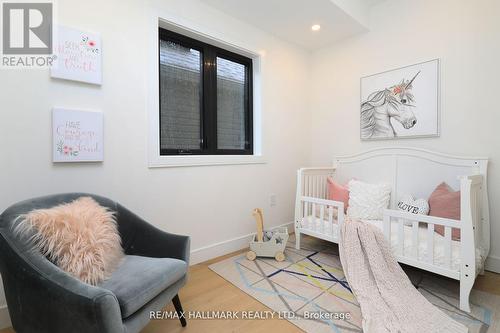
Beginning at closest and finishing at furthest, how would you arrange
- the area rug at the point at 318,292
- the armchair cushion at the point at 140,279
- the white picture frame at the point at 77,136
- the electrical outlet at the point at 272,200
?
1. the armchair cushion at the point at 140,279
2. the area rug at the point at 318,292
3. the white picture frame at the point at 77,136
4. the electrical outlet at the point at 272,200

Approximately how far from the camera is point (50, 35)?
153 cm

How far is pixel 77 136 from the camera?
1.61 metres

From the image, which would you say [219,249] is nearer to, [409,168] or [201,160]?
[201,160]

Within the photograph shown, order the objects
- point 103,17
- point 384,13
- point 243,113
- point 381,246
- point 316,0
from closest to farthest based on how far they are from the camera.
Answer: point 103,17, point 381,246, point 316,0, point 384,13, point 243,113

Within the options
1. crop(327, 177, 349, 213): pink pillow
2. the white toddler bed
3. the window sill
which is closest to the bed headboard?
the white toddler bed

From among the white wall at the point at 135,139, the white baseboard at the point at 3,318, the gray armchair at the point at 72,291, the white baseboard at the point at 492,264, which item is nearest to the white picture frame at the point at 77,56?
the white wall at the point at 135,139

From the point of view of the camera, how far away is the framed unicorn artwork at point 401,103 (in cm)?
230

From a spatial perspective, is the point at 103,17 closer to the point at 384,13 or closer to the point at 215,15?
the point at 215,15

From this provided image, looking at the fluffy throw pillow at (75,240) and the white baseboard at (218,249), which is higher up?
the fluffy throw pillow at (75,240)

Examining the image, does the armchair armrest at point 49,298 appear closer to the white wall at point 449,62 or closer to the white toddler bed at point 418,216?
the white toddler bed at point 418,216

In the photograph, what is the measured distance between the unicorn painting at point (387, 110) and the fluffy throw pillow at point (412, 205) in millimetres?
682

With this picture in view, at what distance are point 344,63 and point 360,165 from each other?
122cm

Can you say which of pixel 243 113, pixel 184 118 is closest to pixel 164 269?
pixel 184 118

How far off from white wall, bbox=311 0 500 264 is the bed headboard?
0.11 metres
